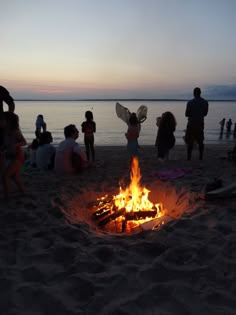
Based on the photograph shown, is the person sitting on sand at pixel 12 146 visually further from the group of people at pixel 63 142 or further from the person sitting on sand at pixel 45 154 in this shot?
the person sitting on sand at pixel 45 154

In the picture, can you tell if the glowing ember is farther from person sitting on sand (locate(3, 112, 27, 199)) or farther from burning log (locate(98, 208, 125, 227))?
person sitting on sand (locate(3, 112, 27, 199))

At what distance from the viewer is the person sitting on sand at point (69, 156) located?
7941mm

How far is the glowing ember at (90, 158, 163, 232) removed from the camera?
5129 millimetres

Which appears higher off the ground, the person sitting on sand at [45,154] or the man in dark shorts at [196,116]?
the man in dark shorts at [196,116]

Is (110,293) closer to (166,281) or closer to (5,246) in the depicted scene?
(166,281)

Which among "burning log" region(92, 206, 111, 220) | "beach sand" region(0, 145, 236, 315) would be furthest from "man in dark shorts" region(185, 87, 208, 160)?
"burning log" region(92, 206, 111, 220)

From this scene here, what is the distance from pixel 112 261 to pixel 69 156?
Answer: 4717 mm

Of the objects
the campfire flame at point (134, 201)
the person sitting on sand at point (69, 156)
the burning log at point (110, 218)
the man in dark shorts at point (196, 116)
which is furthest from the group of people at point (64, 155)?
the man in dark shorts at point (196, 116)

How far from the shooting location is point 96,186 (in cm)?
697

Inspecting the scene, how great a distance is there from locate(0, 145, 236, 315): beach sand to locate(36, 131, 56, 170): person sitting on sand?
2655 mm

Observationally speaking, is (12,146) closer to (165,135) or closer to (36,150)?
(36,150)

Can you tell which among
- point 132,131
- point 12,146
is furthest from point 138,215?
point 132,131

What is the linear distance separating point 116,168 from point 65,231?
5.06 m

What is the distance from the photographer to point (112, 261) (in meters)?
3.59
